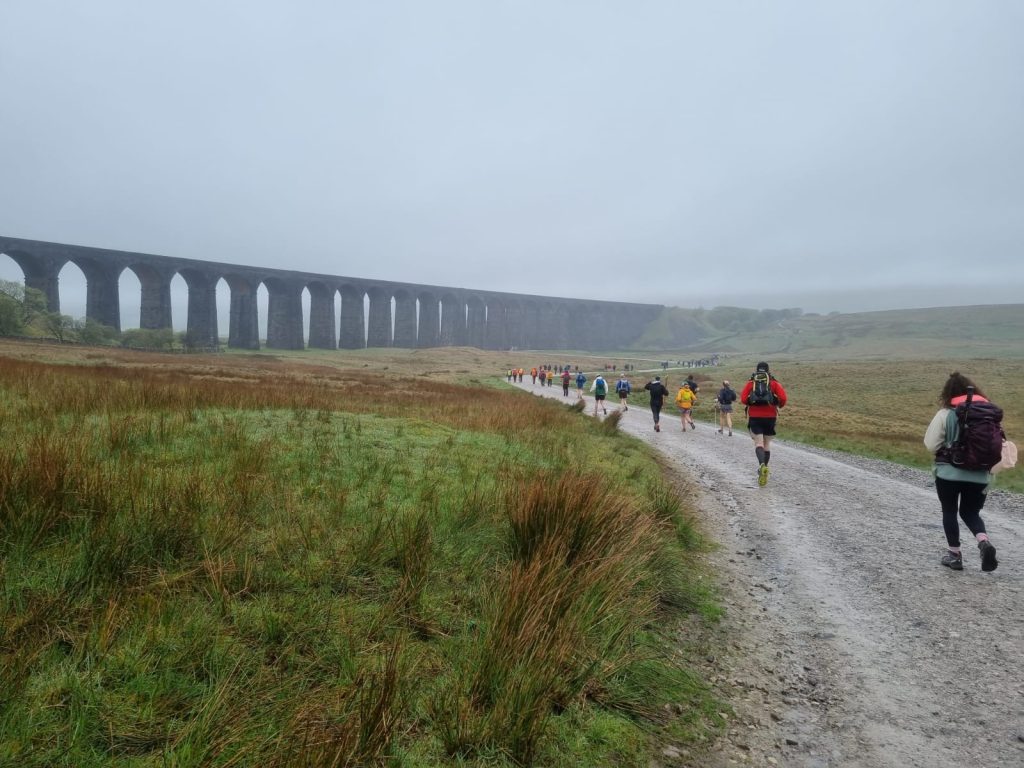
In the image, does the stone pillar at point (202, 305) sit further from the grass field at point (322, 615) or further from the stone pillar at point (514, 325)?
the grass field at point (322, 615)

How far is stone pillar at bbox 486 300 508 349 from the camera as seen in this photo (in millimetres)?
114750

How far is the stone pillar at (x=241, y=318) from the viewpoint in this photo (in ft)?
248

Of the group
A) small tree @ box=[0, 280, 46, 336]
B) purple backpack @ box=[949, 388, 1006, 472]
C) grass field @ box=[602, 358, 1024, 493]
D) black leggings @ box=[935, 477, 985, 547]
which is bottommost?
grass field @ box=[602, 358, 1024, 493]

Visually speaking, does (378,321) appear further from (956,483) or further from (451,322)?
(956,483)

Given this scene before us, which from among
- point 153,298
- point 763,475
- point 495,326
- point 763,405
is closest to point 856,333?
point 495,326

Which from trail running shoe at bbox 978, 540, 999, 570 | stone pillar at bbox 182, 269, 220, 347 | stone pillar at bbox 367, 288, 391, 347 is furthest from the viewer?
stone pillar at bbox 367, 288, 391, 347

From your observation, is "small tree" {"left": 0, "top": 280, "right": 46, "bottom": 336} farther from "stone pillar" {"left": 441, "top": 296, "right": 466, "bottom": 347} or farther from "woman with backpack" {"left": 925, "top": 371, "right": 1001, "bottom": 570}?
"stone pillar" {"left": 441, "top": 296, "right": 466, "bottom": 347}

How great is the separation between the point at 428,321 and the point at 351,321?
17.2 m

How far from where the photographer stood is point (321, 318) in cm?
8462

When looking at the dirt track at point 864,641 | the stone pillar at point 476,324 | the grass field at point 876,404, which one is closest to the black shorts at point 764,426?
the dirt track at point 864,641

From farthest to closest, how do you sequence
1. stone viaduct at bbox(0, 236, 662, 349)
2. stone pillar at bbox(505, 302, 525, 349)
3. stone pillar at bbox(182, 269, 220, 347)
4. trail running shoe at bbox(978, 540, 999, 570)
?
stone pillar at bbox(505, 302, 525, 349), stone pillar at bbox(182, 269, 220, 347), stone viaduct at bbox(0, 236, 662, 349), trail running shoe at bbox(978, 540, 999, 570)

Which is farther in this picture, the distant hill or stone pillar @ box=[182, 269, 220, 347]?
the distant hill

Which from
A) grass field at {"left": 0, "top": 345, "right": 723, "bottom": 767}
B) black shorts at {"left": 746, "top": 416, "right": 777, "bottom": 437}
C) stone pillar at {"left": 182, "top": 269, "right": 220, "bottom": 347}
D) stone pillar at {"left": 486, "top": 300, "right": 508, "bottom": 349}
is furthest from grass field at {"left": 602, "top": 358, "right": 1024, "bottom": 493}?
stone pillar at {"left": 486, "top": 300, "right": 508, "bottom": 349}

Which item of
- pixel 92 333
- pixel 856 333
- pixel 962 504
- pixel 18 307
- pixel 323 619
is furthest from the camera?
pixel 856 333
